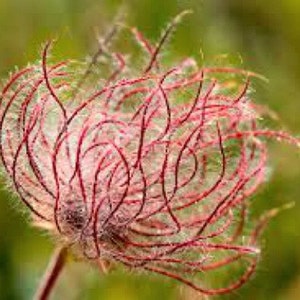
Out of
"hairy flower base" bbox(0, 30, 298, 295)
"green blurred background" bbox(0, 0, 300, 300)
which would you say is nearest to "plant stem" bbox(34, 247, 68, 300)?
"hairy flower base" bbox(0, 30, 298, 295)

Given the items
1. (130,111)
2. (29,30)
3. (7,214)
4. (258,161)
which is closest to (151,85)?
(130,111)

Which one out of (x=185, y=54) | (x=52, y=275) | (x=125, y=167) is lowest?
(x=52, y=275)

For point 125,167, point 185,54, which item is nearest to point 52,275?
point 125,167

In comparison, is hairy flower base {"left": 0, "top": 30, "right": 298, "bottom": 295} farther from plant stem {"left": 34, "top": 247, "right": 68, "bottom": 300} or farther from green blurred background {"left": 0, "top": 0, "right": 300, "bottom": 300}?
green blurred background {"left": 0, "top": 0, "right": 300, "bottom": 300}

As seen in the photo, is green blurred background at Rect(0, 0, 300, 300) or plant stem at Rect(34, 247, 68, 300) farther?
green blurred background at Rect(0, 0, 300, 300)

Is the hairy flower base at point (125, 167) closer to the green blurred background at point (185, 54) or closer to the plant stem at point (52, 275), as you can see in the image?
the plant stem at point (52, 275)

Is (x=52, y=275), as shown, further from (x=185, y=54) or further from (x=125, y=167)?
(x=185, y=54)

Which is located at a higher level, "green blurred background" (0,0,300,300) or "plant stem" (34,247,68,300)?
"green blurred background" (0,0,300,300)

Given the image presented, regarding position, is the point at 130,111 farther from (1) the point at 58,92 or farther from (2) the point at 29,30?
(2) the point at 29,30
